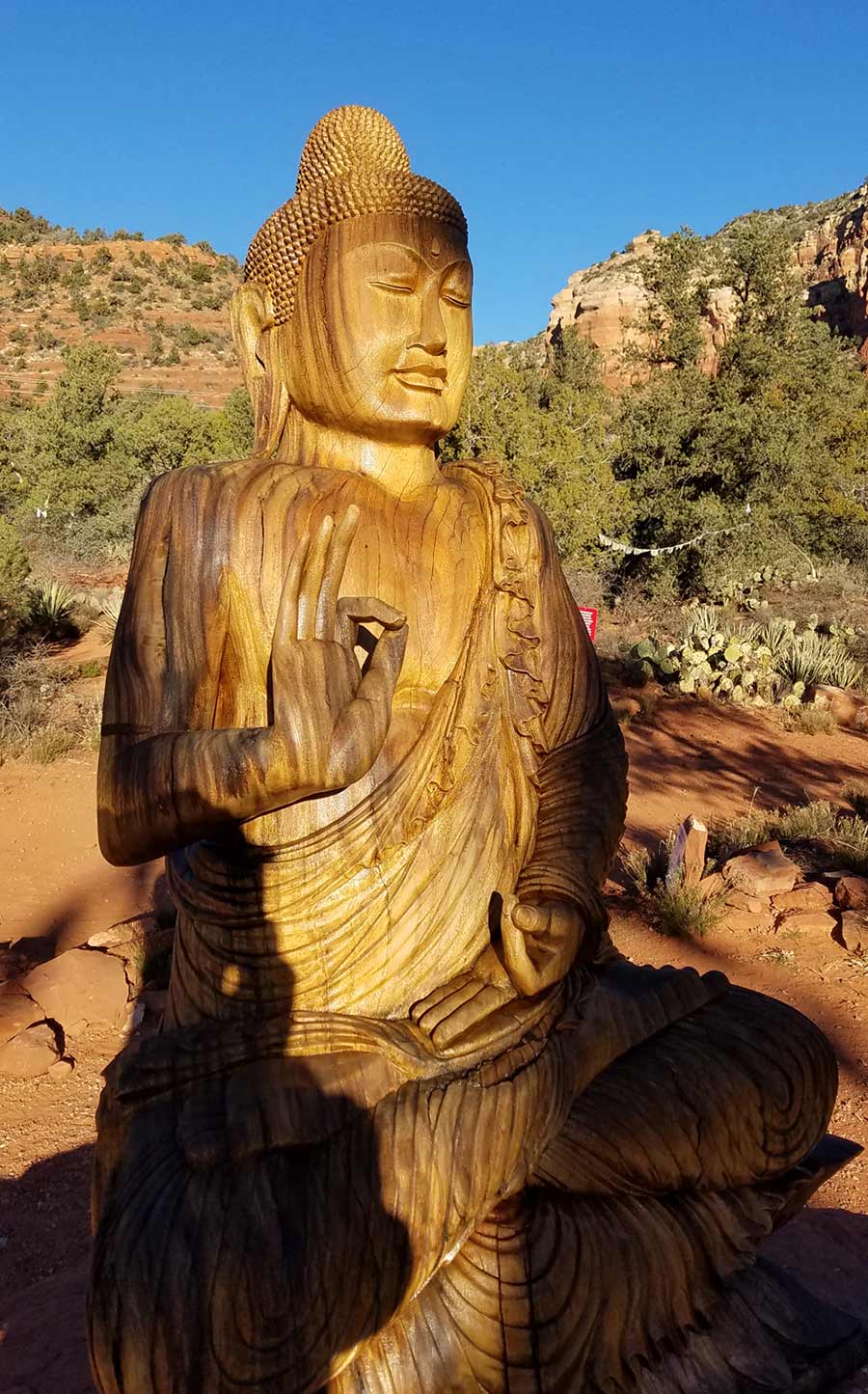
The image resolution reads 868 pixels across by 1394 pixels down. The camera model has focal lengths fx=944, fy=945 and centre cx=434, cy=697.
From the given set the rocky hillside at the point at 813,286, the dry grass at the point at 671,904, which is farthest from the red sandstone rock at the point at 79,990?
the rocky hillside at the point at 813,286

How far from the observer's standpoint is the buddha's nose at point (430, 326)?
5.87 feet

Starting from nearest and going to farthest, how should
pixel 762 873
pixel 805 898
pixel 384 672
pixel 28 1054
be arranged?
pixel 384 672 < pixel 28 1054 < pixel 805 898 < pixel 762 873

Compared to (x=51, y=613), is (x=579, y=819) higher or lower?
higher

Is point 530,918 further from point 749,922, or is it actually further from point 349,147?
point 749,922

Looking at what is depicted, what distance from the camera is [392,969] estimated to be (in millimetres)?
1653

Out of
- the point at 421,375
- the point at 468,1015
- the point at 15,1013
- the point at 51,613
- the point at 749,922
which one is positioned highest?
the point at 421,375

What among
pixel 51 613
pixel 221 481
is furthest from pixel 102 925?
pixel 51 613

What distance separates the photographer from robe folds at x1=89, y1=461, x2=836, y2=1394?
4.41 feet

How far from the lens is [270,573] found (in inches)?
66.7

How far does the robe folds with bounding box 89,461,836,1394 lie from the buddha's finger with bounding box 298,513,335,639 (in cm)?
13

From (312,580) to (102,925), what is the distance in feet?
16.9

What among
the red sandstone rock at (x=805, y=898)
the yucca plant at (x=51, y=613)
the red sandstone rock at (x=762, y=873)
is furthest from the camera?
the yucca plant at (x=51, y=613)

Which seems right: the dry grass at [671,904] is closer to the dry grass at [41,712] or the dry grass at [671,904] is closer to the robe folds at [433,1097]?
the robe folds at [433,1097]

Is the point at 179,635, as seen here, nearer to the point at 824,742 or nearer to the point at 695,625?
the point at 824,742
